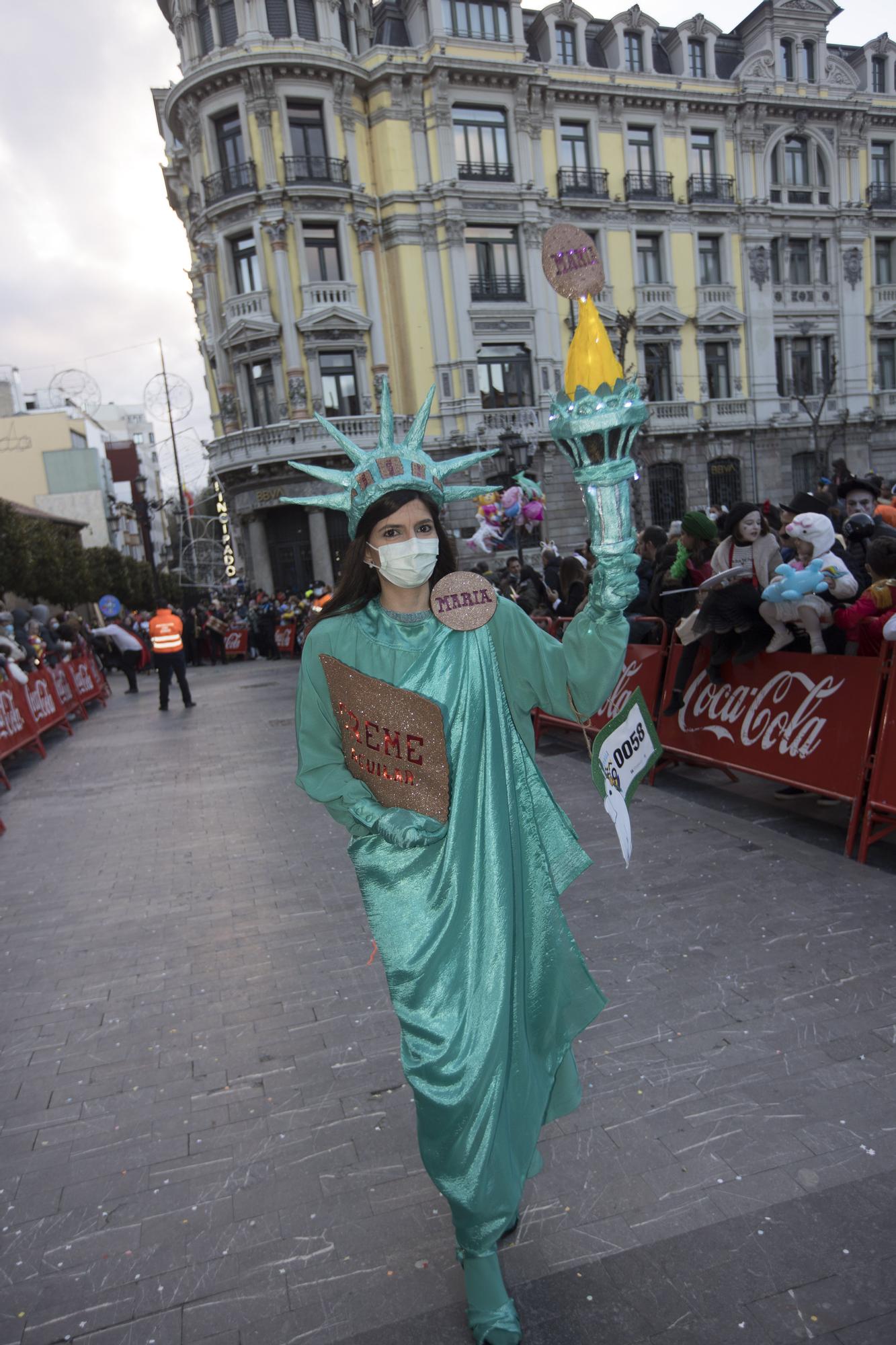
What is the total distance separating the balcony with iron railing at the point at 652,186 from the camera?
1288 inches

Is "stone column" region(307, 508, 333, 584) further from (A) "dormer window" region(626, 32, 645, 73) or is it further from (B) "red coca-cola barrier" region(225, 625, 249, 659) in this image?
(A) "dormer window" region(626, 32, 645, 73)

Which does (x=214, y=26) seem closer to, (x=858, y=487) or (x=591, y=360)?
(x=858, y=487)

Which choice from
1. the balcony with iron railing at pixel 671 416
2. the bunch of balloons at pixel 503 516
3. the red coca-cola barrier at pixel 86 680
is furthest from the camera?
the balcony with iron railing at pixel 671 416

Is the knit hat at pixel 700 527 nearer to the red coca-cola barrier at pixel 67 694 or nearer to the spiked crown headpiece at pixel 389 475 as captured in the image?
the spiked crown headpiece at pixel 389 475

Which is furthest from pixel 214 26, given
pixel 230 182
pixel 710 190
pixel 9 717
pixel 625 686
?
pixel 625 686

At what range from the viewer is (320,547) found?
29.4m

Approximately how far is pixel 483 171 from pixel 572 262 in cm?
3230

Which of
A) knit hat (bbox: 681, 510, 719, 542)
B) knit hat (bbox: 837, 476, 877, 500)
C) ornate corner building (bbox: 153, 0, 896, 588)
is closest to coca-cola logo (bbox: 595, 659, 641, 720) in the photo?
knit hat (bbox: 681, 510, 719, 542)

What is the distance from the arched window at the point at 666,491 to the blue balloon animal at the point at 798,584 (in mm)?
28935

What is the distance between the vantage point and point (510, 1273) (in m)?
2.46

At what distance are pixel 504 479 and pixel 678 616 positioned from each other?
2173 cm

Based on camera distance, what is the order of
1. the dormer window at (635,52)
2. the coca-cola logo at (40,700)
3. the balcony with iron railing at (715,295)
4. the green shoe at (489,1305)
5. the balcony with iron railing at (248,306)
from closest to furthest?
the green shoe at (489,1305), the coca-cola logo at (40,700), the balcony with iron railing at (248,306), the dormer window at (635,52), the balcony with iron railing at (715,295)

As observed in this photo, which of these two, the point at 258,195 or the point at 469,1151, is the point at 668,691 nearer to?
the point at 469,1151

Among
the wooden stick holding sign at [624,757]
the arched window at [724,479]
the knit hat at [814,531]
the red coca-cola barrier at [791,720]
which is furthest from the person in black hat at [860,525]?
the arched window at [724,479]
